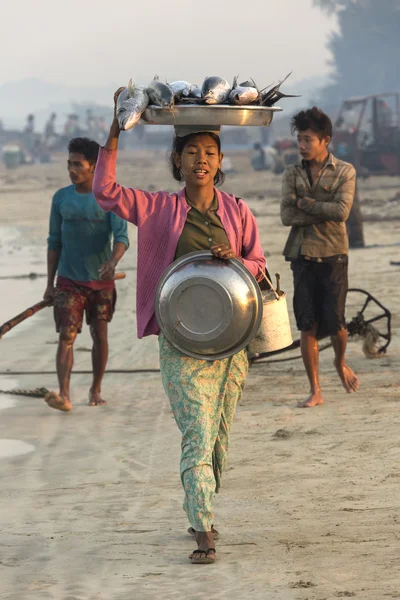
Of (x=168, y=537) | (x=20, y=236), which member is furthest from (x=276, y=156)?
(x=168, y=537)

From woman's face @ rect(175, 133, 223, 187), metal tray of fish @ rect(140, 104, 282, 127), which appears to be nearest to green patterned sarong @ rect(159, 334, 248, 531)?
woman's face @ rect(175, 133, 223, 187)

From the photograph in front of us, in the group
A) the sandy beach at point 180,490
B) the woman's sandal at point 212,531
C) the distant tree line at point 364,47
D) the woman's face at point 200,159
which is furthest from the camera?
the distant tree line at point 364,47

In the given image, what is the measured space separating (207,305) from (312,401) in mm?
3064

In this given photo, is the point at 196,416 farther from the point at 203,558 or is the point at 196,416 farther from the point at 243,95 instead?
the point at 243,95

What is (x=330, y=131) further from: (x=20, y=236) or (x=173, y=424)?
(x=20, y=236)

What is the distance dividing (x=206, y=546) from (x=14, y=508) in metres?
1.21

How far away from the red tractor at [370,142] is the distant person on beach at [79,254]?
24.9m

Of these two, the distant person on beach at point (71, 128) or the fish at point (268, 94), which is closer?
the fish at point (268, 94)

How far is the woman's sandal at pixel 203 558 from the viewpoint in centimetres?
452

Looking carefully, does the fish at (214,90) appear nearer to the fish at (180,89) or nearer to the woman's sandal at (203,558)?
the fish at (180,89)

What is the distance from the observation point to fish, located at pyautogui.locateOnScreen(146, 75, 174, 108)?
433 cm

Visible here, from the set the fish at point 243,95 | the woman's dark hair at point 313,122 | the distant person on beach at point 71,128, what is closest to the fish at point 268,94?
the fish at point 243,95

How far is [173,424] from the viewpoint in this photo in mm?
7230

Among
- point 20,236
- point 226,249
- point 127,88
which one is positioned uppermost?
point 127,88
